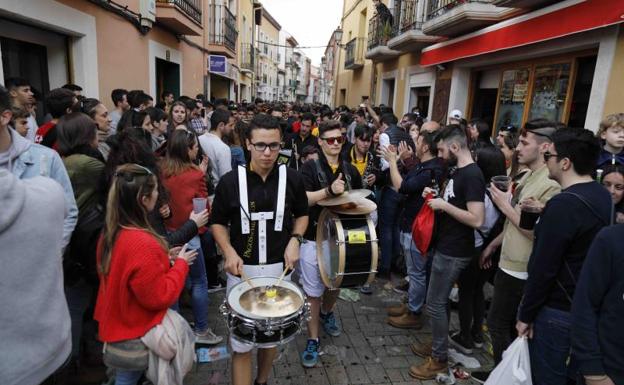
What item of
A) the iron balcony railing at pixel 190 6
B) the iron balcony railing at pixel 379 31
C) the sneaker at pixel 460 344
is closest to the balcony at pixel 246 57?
the iron balcony railing at pixel 379 31

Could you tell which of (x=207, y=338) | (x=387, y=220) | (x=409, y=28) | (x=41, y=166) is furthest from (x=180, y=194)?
(x=409, y=28)

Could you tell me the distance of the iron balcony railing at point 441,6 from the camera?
333 inches

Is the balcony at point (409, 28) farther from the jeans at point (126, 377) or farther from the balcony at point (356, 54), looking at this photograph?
the jeans at point (126, 377)

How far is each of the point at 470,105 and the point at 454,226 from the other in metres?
7.79

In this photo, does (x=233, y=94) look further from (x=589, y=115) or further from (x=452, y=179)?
(x=452, y=179)

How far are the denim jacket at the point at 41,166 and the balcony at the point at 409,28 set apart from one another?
422 inches

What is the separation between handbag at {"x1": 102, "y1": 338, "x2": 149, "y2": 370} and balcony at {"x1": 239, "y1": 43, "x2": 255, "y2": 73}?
23690 mm

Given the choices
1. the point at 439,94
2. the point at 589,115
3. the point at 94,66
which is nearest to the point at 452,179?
the point at 589,115

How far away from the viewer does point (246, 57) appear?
25.3 metres

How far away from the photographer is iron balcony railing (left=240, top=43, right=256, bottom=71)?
79.4ft

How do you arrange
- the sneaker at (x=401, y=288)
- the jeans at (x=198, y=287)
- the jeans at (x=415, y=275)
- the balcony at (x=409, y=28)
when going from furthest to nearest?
the balcony at (x=409, y=28) → the sneaker at (x=401, y=288) → the jeans at (x=415, y=275) → the jeans at (x=198, y=287)

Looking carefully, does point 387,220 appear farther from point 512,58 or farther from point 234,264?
point 512,58

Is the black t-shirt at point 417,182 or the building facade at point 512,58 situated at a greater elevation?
the building facade at point 512,58

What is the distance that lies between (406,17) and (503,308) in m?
12.0
